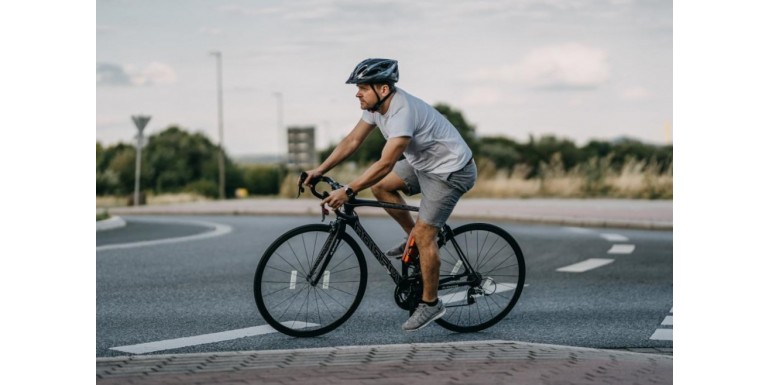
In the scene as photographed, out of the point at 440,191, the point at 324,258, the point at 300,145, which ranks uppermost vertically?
the point at 300,145

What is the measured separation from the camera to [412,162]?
23.2 feet

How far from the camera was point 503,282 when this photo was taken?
307 inches

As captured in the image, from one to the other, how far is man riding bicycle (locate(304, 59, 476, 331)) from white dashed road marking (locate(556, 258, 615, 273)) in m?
4.46

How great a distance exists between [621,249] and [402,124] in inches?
310

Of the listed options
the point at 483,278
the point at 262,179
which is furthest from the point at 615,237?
the point at 262,179

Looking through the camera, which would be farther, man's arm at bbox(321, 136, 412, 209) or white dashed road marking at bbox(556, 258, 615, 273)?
white dashed road marking at bbox(556, 258, 615, 273)

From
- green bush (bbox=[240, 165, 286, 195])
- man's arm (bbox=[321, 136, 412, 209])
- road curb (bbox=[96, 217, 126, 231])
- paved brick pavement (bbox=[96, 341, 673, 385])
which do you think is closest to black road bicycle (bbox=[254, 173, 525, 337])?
man's arm (bbox=[321, 136, 412, 209])

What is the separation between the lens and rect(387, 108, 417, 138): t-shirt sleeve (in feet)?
22.0

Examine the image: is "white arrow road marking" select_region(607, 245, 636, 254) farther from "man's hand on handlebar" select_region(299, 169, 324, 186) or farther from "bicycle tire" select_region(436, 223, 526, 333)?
"man's hand on handlebar" select_region(299, 169, 324, 186)

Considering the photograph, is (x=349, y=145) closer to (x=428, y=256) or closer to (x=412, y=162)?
(x=412, y=162)
